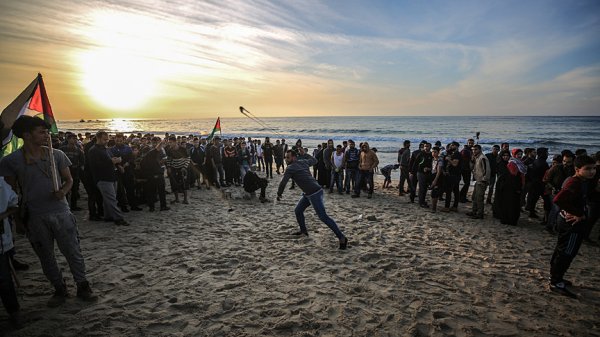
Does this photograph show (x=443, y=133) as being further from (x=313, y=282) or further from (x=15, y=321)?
(x=15, y=321)

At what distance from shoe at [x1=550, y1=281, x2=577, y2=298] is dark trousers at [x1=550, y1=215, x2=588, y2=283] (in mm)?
58

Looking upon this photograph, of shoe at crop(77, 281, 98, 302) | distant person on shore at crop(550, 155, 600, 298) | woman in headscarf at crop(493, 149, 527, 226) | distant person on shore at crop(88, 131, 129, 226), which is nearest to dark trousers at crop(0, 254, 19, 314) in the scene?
shoe at crop(77, 281, 98, 302)

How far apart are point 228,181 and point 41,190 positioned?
30.5 feet

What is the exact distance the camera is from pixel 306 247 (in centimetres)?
594

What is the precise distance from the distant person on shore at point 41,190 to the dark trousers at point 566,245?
700 cm

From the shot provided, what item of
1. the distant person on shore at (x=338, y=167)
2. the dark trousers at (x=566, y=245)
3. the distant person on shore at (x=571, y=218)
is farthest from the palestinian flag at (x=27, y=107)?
the distant person on shore at (x=338, y=167)

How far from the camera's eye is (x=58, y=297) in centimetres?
378

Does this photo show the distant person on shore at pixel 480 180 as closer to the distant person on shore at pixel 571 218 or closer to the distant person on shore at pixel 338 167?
the distant person on shore at pixel 571 218

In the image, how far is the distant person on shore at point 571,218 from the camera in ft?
13.2

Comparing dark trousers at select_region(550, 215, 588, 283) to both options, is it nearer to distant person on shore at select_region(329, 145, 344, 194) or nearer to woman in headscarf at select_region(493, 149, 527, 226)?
woman in headscarf at select_region(493, 149, 527, 226)

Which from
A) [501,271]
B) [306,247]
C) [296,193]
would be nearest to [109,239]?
[306,247]

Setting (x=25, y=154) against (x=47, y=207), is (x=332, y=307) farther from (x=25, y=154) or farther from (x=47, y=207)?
(x=25, y=154)

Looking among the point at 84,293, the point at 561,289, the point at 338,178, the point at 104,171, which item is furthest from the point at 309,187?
the point at 338,178

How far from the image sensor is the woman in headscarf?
24.6 feet
